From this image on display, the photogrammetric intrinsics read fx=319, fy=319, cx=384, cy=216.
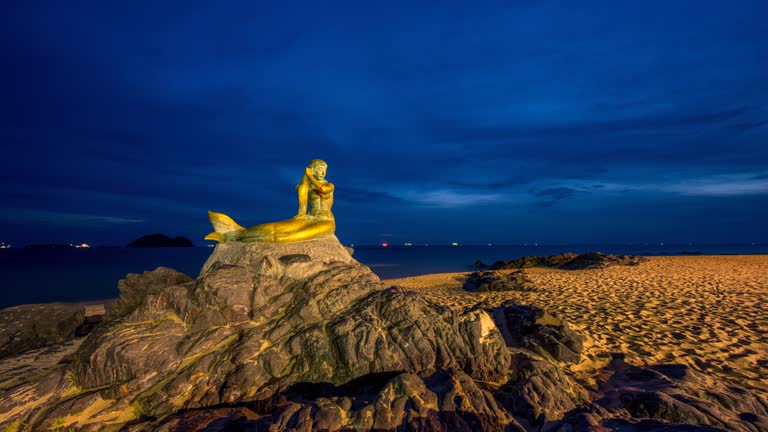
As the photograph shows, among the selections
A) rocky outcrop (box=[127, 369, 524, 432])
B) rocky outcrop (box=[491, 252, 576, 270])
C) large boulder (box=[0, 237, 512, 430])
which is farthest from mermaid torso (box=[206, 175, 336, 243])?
rocky outcrop (box=[491, 252, 576, 270])

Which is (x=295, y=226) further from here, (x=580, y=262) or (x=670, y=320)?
(x=580, y=262)

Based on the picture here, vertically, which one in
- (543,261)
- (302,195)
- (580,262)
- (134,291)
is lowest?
(543,261)

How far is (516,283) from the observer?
1653 cm

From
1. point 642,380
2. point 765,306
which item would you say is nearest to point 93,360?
point 642,380

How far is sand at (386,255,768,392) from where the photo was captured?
255 inches

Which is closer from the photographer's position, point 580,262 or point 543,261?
point 580,262

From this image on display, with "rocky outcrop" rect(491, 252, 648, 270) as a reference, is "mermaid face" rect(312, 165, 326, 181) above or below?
above

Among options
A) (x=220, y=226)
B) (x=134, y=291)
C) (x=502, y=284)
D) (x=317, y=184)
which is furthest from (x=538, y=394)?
(x=502, y=284)

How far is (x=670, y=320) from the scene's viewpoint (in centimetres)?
→ 920

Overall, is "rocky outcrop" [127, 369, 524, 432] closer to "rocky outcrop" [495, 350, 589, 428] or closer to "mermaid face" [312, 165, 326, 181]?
"rocky outcrop" [495, 350, 589, 428]

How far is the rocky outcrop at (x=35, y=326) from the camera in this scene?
6.12 metres

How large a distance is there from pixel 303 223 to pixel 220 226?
171 centimetres

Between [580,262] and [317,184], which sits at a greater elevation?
[317,184]

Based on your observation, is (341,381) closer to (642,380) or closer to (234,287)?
(234,287)
